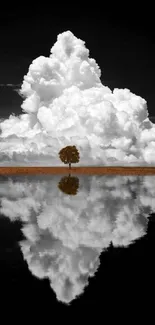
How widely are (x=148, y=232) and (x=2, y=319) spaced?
11837 millimetres

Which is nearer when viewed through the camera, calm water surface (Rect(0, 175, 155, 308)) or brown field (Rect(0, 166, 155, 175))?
calm water surface (Rect(0, 175, 155, 308))

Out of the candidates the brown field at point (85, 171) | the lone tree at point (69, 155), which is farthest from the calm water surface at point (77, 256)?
the lone tree at point (69, 155)

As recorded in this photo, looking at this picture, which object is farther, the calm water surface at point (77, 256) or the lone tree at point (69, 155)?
the lone tree at point (69, 155)

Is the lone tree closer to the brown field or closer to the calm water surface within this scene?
the brown field

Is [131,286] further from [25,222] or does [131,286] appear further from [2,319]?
[25,222]

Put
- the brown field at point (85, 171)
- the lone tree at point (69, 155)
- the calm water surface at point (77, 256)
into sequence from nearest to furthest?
the calm water surface at point (77, 256), the brown field at point (85, 171), the lone tree at point (69, 155)

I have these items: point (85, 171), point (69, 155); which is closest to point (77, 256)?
point (69, 155)

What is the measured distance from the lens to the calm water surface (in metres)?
9.42

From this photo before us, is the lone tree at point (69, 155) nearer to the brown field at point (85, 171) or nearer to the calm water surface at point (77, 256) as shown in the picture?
the brown field at point (85, 171)

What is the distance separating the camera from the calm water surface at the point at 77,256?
30.9 feet

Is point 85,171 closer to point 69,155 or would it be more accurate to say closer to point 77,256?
point 69,155

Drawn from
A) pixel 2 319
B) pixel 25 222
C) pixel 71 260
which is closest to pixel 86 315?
pixel 2 319

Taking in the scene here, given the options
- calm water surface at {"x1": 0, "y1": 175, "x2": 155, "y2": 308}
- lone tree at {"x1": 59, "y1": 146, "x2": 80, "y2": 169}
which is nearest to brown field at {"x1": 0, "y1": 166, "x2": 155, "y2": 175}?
lone tree at {"x1": 59, "y1": 146, "x2": 80, "y2": 169}

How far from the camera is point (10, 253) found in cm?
1416
